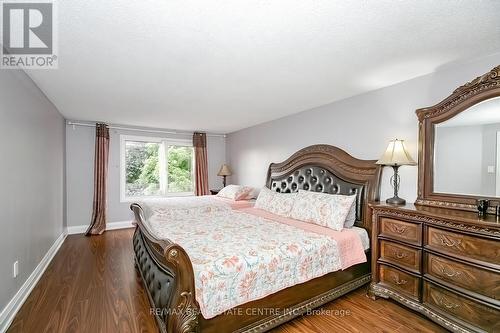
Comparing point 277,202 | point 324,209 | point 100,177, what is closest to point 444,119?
point 324,209

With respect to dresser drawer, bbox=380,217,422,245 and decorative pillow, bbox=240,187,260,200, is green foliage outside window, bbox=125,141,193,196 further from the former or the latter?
dresser drawer, bbox=380,217,422,245

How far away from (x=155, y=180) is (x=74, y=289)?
3.34 meters

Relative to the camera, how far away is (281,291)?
6.56 feet

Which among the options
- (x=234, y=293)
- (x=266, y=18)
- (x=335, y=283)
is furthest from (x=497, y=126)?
(x=234, y=293)

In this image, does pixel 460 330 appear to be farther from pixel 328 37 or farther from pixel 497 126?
pixel 328 37

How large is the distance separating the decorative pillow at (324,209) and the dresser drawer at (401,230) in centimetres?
40

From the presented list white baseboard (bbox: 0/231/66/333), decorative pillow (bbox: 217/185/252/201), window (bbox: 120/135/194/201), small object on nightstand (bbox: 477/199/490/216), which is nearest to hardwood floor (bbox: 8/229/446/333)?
white baseboard (bbox: 0/231/66/333)

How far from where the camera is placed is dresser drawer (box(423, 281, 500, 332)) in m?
1.69

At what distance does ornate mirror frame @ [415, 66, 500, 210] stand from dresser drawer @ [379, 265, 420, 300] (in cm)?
75

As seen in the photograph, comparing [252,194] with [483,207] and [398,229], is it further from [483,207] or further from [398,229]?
[483,207]

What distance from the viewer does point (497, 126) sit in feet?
6.75

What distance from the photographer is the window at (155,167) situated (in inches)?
216

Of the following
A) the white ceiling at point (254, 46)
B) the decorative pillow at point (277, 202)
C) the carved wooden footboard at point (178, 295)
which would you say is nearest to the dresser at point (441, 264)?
the decorative pillow at point (277, 202)

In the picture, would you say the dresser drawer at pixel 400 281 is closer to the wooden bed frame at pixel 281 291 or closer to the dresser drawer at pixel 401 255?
the dresser drawer at pixel 401 255
